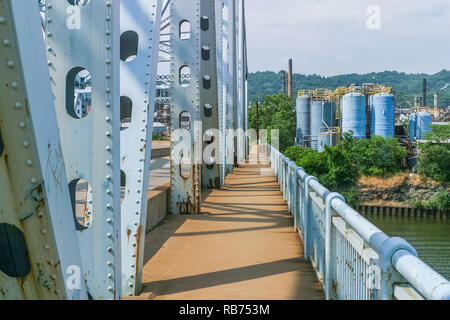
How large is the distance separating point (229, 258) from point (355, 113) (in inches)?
2056

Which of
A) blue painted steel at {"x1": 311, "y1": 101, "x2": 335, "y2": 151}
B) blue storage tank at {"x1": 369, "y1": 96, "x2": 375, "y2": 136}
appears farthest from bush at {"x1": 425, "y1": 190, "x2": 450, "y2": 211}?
blue painted steel at {"x1": 311, "y1": 101, "x2": 335, "y2": 151}

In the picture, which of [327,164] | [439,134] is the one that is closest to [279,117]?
[327,164]

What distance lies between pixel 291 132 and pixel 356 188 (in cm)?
1883

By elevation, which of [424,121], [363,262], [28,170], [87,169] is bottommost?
[363,262]

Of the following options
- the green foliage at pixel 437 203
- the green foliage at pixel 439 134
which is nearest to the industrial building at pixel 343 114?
the green foliage at pixel 439 134

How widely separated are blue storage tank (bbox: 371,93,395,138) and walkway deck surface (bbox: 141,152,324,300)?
162ft

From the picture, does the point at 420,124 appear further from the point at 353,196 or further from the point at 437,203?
the point at 353,196

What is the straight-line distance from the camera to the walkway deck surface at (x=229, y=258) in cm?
473

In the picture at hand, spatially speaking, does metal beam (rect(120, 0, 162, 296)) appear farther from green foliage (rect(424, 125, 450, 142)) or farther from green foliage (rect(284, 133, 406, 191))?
→ green foliage (rect(424, 125, 450, 142))

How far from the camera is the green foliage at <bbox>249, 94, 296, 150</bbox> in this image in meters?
65.9

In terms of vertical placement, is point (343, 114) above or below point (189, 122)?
above

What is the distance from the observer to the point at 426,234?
39.4 metres
